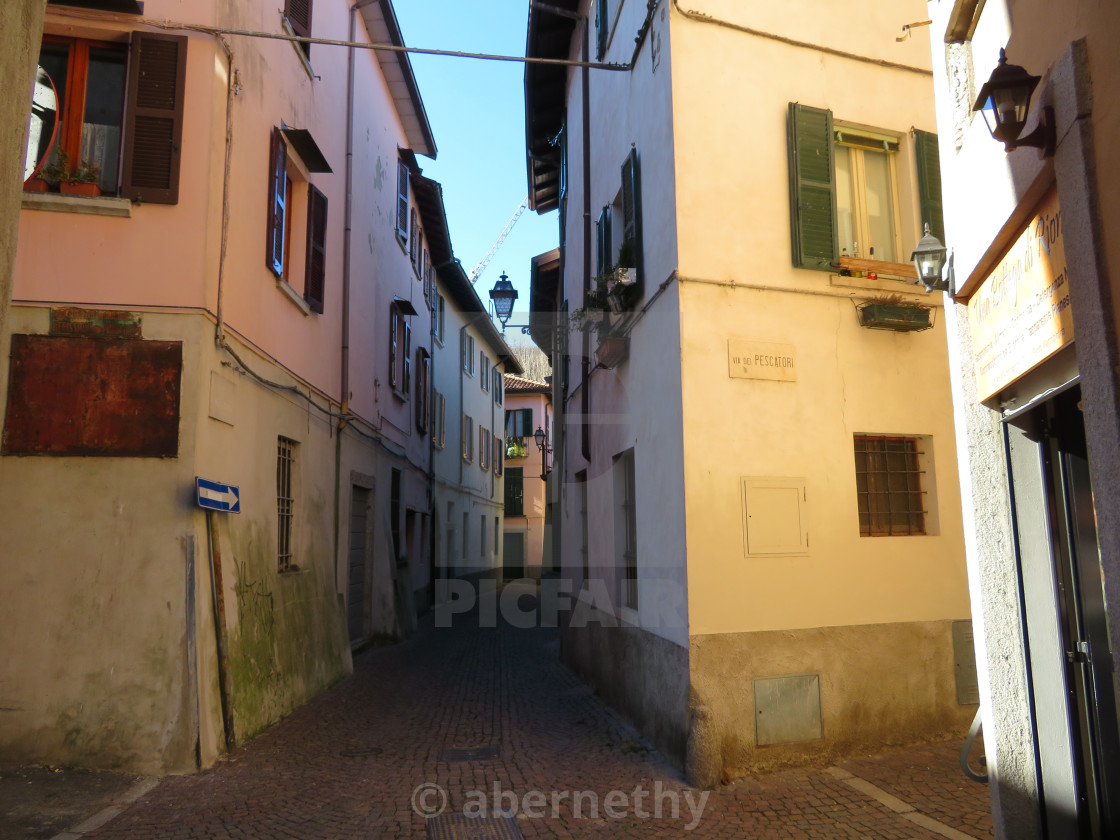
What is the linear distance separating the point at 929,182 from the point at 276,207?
646 cm

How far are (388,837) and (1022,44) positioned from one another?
17.6ft

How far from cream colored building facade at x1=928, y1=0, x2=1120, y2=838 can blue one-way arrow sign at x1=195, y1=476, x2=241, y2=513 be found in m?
5.36

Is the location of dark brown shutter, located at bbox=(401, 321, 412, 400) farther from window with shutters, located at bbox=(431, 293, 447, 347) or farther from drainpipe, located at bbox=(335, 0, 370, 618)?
drainpipe, located at bbox=(335, 0, 370, 618)

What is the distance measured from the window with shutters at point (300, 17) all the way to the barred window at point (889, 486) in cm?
765

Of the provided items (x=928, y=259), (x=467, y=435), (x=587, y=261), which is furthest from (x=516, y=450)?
(x=928, y=259)

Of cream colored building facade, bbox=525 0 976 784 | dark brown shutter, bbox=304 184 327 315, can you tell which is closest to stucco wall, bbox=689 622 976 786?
cream colored building facade, bbox=525 0 976 784

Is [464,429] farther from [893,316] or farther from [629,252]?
[893,316]

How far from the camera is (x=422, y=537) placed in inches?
744

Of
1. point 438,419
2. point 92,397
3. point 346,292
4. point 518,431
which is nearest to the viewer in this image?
point 92,397

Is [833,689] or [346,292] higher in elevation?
[346,292]

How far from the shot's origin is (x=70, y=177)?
668cm

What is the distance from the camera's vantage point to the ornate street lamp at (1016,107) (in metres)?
3.35

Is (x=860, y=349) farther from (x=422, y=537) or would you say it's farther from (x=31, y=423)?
(x=422, y=537)

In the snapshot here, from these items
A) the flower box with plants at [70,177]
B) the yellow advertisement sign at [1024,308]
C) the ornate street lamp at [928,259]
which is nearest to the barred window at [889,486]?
the ornate street lamp at [928,259]
